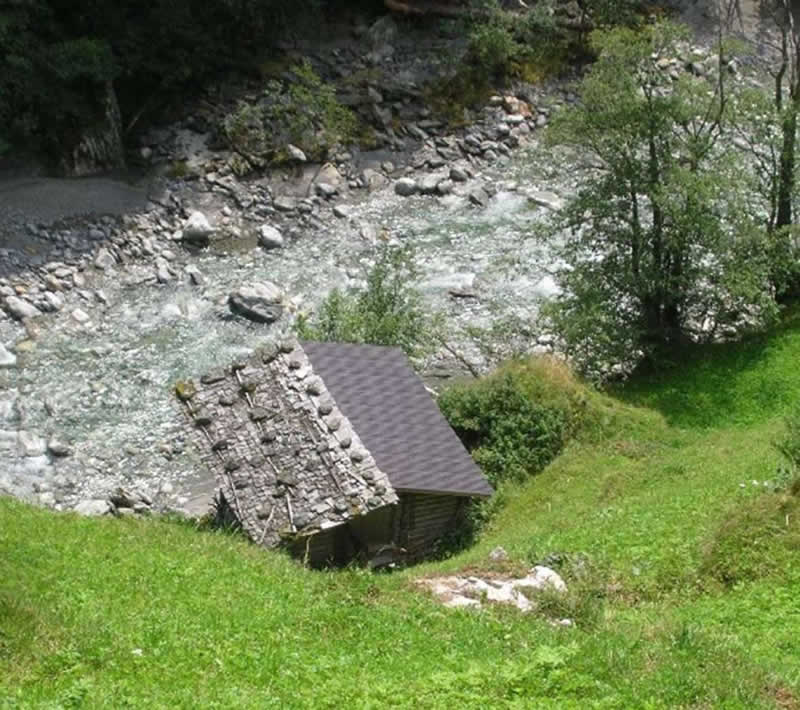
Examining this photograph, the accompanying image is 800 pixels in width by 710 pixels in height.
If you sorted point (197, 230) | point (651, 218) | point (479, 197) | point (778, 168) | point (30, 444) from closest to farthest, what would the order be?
point (30, 444)
point (651, 218)
point (778, 168)
point (197, 230)
point (479, 197)

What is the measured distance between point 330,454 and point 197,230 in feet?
63.3

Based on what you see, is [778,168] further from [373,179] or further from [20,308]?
[20,308]

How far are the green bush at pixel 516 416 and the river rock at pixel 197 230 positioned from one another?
14253 millimetres

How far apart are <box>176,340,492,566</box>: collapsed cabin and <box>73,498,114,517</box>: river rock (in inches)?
155

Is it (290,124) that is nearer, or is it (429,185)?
(429,185)

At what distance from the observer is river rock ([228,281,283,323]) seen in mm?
37906

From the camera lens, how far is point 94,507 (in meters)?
29.6

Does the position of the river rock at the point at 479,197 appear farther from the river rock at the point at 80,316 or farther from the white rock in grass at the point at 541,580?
the white rock in grass at the point at 541,580

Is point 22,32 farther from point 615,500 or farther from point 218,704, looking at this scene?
point 218,704

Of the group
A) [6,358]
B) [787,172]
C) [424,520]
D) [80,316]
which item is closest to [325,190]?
[80,316]

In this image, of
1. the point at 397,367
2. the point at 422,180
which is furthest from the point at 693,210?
the point at 422,180

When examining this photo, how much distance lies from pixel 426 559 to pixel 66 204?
888 inches

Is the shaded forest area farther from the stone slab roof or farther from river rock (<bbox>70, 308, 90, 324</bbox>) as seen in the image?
the stone slab roof

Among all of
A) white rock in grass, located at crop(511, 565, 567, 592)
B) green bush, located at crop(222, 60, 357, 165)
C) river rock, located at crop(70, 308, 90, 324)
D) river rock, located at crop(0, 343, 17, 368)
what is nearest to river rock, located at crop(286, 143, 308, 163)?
green bush, located at crop(222, 60, 357, 165)
